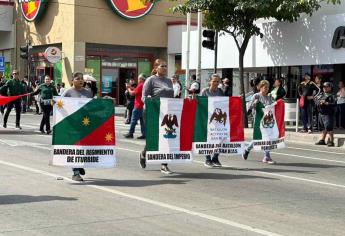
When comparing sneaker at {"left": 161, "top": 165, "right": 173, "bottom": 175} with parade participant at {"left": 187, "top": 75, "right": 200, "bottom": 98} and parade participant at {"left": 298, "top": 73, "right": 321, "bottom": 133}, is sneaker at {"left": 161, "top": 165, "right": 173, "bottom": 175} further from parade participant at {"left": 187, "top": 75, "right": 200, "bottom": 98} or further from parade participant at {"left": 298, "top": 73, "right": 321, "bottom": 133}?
parade participant at {"left": 298, "top": 73, "right": 321, "bottom": 133}

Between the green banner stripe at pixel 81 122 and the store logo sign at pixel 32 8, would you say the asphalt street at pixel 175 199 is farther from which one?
the store logo sign at pixel 32 8

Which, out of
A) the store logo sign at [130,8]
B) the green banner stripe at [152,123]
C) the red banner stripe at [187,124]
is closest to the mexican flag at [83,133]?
the green banner stripe at [152,123]

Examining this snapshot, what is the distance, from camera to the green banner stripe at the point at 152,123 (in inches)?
411

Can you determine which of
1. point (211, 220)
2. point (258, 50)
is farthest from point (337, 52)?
point (211, 220)

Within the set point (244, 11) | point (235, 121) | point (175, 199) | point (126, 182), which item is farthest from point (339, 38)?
point (175, 199)

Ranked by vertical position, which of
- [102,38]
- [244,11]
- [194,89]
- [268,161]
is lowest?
[268,161]

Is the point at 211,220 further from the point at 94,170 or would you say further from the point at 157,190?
the point at 94,170

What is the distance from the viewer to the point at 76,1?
3491 cm

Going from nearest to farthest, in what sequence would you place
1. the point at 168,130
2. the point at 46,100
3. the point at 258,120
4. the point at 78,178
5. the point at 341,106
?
1. the point at 78,178
2. the point at 168,130
3. the point at 258,120
4. the point at 46,100
5. the point at 341,106

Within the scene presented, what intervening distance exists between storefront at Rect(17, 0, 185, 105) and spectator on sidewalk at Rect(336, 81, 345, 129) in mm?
17068

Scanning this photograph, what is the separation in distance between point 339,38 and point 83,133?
42.8ft

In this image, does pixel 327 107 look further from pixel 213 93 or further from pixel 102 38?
pixel 102 38

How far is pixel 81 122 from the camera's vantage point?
968 cm

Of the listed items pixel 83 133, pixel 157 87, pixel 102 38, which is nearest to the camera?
pixel 83 133
